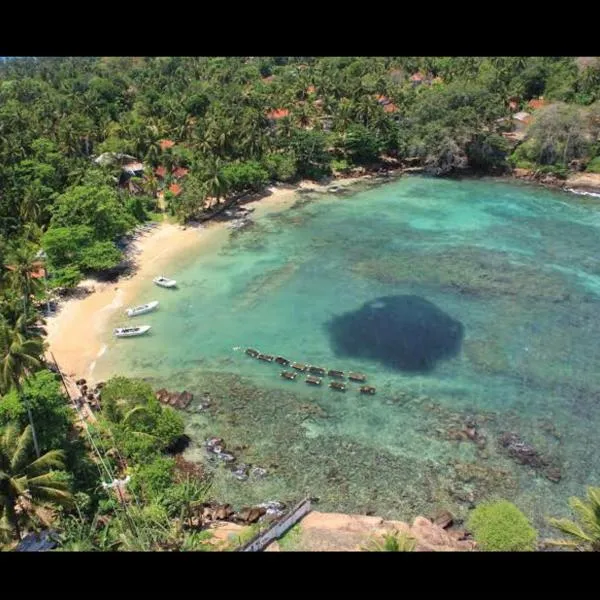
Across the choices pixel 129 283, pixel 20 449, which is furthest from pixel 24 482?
pixel 129 283

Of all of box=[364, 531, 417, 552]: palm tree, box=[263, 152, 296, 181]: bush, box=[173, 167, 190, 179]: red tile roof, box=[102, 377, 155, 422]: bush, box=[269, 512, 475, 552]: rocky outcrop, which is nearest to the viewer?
box=[364, 531, 417, 552]: palm tree

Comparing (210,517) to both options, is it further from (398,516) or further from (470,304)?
(470,304)

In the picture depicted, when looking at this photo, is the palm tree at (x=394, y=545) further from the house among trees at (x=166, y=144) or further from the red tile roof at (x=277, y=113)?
the red tile roof at (x=277, y=113)

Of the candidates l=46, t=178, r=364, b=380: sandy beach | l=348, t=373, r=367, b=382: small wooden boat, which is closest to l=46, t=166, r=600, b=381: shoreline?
l=46, t=178, r=364, b=380: sandy beach

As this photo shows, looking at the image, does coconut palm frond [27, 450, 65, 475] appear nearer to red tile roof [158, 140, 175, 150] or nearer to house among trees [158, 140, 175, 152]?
house among trees [158, 140, 175, 152]

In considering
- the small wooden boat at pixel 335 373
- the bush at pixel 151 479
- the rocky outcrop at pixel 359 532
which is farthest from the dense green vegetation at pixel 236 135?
the rocky outcrop at pixel 359 532
